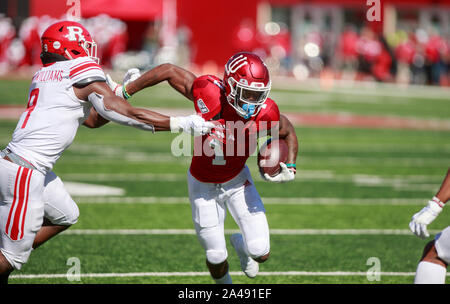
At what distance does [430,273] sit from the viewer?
3986 millimetres

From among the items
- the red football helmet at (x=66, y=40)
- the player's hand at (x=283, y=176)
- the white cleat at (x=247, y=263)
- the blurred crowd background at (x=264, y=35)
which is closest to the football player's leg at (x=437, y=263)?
the player's hand at (x=283, y=176)

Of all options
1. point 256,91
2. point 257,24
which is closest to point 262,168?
point 256,91

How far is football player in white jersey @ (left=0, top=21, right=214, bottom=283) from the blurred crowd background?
85.4 ft

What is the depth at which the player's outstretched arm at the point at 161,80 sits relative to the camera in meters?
5.16

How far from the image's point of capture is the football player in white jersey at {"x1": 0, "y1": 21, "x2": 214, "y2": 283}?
4.46 m

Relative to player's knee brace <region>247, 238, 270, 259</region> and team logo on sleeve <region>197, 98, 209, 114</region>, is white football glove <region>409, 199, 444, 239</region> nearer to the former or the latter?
player's knee brace <region>247, 238, 270, 259</region>

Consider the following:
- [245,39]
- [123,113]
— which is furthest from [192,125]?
[245,39]

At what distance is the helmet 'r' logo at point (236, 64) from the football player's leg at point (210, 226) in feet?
2.76

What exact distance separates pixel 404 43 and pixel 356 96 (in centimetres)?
782

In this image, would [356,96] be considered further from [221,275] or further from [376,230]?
[221,275]

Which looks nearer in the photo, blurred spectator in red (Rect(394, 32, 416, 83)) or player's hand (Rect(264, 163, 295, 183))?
player's hand (Rect(264, 163, 295, 183))

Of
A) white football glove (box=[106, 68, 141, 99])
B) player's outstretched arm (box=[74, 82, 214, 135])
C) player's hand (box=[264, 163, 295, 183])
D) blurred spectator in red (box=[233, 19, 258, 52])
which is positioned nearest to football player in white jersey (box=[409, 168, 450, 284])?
player's hand (box=[264, 163, 295, 183])

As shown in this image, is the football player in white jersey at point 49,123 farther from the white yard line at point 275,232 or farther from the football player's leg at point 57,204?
the white yard line at point 275,232
